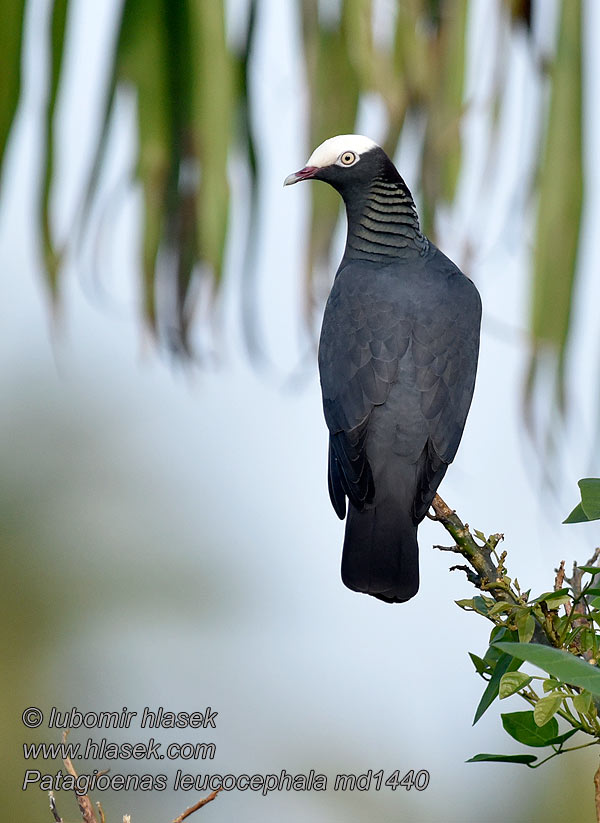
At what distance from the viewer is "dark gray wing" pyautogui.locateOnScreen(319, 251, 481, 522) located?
2631mm

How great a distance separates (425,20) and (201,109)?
0.64m

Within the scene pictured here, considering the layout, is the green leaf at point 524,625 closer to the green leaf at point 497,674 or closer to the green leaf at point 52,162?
the green leaf at point 497,674

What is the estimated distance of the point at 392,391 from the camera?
268 cm

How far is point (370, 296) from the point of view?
280 centimetres

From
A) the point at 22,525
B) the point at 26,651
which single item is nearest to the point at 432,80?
the point at 26,651

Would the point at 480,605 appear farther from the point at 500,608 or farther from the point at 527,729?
the point at 527,729

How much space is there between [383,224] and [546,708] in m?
1.95

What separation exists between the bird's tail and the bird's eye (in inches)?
41.7

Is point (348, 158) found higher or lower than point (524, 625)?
higher

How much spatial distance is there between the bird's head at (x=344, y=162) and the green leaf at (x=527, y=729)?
1881 millimetres

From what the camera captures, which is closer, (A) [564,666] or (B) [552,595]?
(A) [564,666]

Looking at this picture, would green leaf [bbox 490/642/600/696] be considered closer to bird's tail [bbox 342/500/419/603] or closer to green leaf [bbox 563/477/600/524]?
green leaf [bbox 563/477/600/524]

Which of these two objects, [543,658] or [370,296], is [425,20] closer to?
[370,296]

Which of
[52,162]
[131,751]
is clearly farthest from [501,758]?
[52,162]
